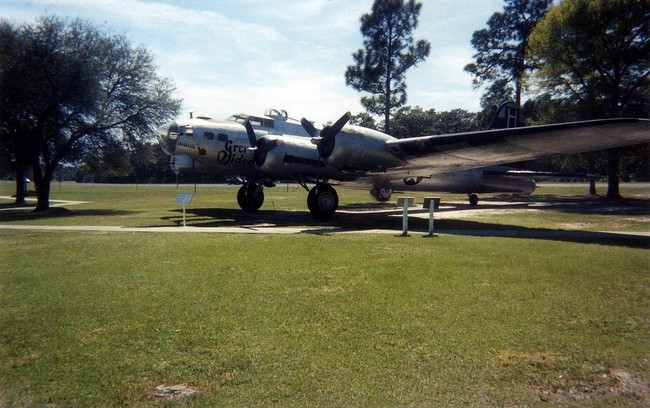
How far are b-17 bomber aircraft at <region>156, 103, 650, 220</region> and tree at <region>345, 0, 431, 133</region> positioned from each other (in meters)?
4.32

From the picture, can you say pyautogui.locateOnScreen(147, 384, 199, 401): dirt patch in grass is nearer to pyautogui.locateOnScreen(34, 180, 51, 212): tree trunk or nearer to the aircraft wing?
the aircraft wing

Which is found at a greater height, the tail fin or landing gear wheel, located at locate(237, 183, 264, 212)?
the tail fin

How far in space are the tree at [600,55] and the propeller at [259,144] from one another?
73.1ft

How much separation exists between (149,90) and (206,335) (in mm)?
24613

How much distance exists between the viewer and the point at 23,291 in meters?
6.41

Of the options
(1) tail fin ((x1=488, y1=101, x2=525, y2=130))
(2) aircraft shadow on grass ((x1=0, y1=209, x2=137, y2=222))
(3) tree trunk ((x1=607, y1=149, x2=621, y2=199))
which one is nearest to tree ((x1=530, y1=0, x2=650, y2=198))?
(3) tree trunk ((x1=607, y1=149, x2=621, y2=199))

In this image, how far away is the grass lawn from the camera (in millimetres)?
3691

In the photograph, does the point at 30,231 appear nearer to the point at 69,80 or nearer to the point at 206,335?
the point at 69,80

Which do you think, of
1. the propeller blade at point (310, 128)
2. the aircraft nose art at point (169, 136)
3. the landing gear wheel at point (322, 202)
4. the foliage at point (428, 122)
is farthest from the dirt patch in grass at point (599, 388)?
the foliage at point (428, 122)

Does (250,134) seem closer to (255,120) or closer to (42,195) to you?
(255,120)

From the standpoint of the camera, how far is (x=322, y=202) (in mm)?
17062

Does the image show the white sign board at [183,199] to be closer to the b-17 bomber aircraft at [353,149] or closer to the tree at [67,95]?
the b-17 bomber aircraft at [353,149]

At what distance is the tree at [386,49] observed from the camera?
18016 millimetres

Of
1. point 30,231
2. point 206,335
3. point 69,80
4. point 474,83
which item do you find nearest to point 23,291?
point 206,335
